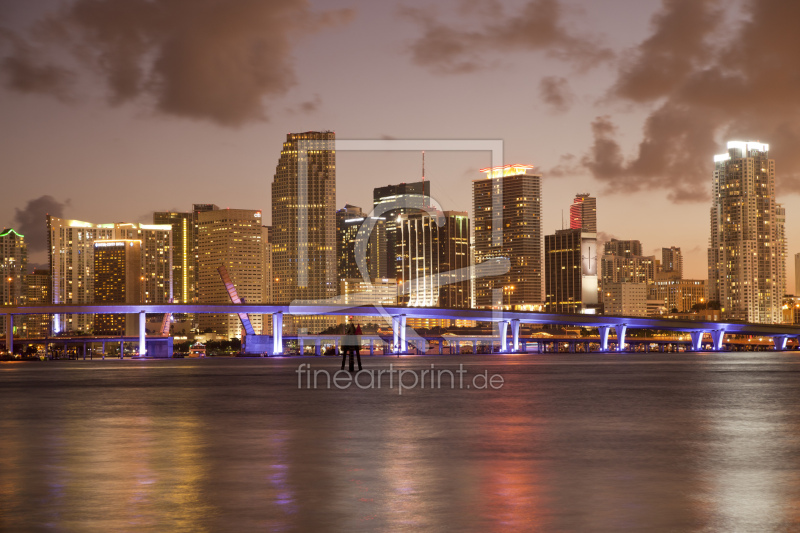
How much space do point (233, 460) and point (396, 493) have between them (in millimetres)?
3534

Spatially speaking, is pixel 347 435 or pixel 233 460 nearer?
pixel 233 460

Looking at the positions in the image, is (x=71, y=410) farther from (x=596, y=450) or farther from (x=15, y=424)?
(x=596, y=450)

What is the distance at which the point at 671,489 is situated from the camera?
10430 millimetres

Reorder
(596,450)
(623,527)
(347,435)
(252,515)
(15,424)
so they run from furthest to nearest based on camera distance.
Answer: (15,424) < (347,435) < (596,450) < (252,515) < (623,527)

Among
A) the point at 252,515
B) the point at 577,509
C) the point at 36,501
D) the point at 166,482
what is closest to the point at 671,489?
the point at 577,509

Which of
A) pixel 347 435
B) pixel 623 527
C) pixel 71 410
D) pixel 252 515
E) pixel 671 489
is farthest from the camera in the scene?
pixel 71 410
